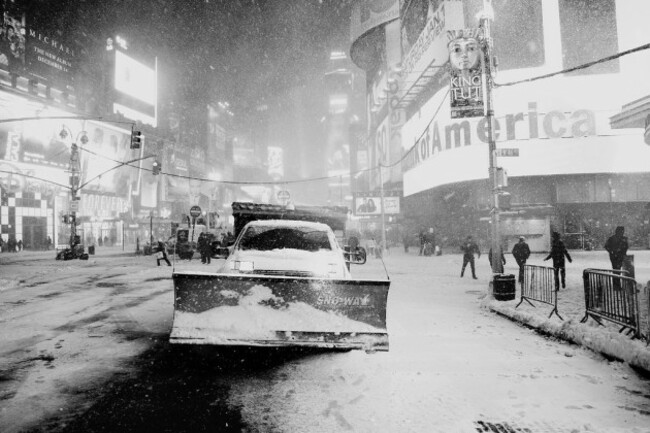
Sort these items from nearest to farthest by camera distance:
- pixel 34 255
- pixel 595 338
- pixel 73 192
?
pixel 595 338, pixel 73 192, pixel 34 255

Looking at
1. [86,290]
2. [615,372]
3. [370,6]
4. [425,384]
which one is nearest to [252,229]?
[425,384]

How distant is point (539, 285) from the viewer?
960 centimetres

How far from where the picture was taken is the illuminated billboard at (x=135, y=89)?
71.6 m

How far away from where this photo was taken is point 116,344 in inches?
261

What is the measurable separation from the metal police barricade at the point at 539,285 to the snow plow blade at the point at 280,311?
547 centimetres

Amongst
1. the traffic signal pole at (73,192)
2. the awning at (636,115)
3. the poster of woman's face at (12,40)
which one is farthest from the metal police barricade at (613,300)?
the poster of woman's face at (12,40)

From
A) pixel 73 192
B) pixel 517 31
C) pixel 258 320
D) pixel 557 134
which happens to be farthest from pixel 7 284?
pixel 517 31

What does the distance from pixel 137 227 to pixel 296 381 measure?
68342mm

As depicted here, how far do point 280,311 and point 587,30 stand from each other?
35359 millimetres

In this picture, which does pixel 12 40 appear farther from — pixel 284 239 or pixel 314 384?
pixel 314 384

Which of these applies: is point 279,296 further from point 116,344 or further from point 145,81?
point 145,81

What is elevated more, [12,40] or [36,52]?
[36,52]

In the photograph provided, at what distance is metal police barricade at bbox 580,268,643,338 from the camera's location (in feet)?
20.7

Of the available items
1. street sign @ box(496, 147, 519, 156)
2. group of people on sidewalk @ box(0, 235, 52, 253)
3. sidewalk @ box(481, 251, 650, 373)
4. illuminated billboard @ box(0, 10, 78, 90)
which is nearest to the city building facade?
street sign @ box(496, 147, 519, 156)
